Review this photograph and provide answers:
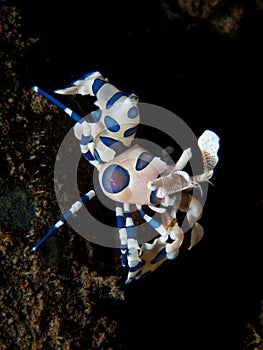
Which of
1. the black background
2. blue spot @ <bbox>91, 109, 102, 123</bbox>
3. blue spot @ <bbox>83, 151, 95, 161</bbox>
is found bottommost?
the black background

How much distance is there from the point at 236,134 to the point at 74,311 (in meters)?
3.23

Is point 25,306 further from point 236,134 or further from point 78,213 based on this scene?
point 236,134

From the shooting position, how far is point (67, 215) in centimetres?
328

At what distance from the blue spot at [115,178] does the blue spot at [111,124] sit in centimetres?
34

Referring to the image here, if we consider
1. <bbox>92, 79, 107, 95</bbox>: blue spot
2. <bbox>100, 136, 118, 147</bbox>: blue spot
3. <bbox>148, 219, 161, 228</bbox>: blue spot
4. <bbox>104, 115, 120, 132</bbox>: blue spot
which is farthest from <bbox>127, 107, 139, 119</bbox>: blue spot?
<bbox>148, 219, 161, 228</bbox>: blue spot

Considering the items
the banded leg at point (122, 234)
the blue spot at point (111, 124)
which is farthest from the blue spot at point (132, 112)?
the banded leg at point (122, 234)

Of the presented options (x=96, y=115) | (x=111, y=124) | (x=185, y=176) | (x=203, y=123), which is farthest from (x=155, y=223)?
(x=203, y=123)

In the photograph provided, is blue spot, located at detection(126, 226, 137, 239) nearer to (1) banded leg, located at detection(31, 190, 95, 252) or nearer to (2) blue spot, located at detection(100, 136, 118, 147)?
(1) banded leg, located at detection(31, 190, 95, 252)

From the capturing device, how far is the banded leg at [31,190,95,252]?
3.16 metres

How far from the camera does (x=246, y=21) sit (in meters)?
4.87

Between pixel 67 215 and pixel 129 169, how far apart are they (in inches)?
28.2

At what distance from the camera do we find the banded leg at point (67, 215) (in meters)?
3.16

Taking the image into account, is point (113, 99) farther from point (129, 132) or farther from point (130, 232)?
point (130, 232)

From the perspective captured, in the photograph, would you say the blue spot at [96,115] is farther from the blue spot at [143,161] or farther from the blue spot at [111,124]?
the blue spot at [143,161]
